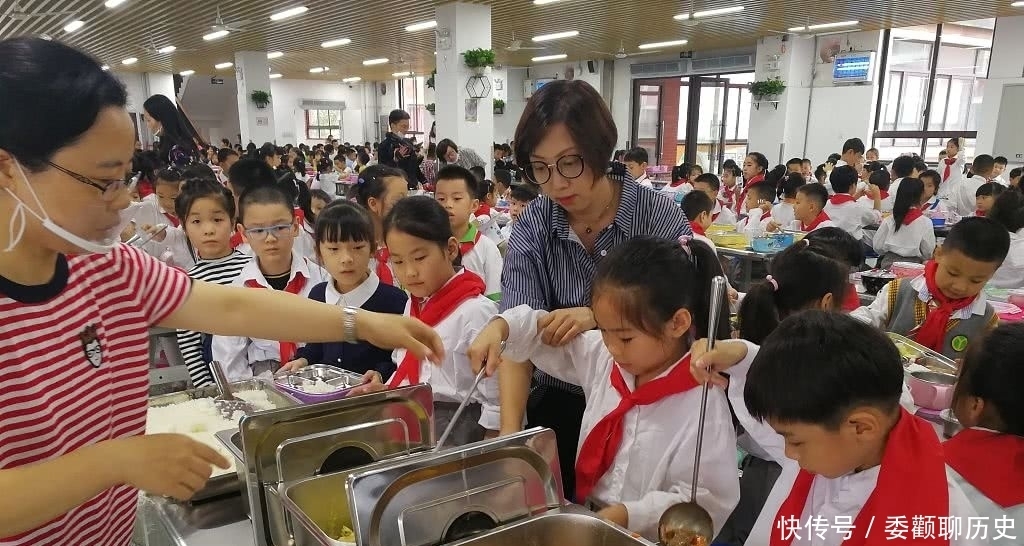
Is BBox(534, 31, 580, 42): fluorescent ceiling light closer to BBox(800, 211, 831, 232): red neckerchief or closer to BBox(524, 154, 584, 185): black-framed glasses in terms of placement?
BBox(800, 211, 831, 232): red neckerchief

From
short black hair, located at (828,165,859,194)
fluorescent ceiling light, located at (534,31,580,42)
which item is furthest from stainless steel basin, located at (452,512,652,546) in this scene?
fluorescent ceiling light, located at (534,31,580,42)

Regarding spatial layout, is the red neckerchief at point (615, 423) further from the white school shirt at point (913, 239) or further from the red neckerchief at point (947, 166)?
the red neckerchief at point (947, 166)

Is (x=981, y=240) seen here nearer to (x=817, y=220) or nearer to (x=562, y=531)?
(x=562, y=531)

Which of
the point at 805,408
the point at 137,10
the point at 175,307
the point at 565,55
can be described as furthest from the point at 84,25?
the point at 805,408

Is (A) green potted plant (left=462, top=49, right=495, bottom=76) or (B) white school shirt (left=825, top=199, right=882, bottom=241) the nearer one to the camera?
(B) white school shirt (left=825, top=199, right=882, bottom=241)

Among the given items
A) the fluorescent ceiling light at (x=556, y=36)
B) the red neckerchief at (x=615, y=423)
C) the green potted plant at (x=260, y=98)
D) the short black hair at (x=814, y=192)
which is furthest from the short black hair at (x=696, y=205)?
the green potted plant at (x=260, y=98)

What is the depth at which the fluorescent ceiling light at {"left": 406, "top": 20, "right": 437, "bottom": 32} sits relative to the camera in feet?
32.4

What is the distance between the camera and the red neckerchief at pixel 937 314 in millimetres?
2420

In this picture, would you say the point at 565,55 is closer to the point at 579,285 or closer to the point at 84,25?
the point at 84,25

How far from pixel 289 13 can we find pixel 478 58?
9.87 feet

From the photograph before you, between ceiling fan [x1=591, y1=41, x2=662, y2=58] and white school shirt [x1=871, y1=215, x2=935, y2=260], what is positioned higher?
ceiling fan [x1=591, y1=41, x2=662, y2=58]

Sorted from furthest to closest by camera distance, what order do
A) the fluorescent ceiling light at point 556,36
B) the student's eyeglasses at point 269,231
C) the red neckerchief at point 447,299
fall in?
the fluorescent ceiling light at point 556,36 < the student's eyeglasses at point 269,231 < the red neckerchief at point 447,299

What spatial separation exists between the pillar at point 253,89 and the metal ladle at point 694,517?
46.6 ft

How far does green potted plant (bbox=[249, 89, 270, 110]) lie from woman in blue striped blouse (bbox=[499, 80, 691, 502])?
13.5m
